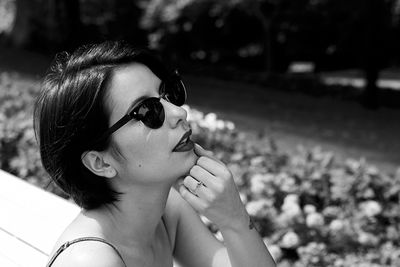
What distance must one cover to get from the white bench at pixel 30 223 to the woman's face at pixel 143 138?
734mm

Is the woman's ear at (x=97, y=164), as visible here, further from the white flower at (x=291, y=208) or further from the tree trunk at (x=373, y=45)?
the tree trunk at (x=373, y=45)

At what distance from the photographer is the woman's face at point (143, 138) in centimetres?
153

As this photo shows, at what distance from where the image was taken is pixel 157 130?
5.05 ft

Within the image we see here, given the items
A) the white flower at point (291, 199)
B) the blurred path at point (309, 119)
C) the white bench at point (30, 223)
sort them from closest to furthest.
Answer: the white bench at point (30, 223) < the white flower at point (291, 199) < the blurred path at point (309, 119)

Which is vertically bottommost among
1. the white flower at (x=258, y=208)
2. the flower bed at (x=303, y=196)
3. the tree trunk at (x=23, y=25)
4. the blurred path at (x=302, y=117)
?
the tree trunk at (x=23, y=25)

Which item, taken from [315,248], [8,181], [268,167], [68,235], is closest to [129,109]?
[68,235]

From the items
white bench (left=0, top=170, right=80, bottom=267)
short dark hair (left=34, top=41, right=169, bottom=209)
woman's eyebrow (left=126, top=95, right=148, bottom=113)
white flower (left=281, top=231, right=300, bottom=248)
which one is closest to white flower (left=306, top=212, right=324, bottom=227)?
white flower (left=281, top=231, right=300, bottom=248)

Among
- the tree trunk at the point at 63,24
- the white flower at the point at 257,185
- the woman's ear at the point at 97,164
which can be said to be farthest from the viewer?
the tree trunk at the point at 63,24

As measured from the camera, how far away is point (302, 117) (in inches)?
379

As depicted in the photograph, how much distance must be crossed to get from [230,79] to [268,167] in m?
9.98

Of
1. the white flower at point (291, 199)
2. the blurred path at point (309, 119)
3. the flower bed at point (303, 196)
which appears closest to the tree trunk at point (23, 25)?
the blurred path at point (309, 119)

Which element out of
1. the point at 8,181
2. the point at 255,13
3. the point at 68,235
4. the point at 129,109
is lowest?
the point at 255,13

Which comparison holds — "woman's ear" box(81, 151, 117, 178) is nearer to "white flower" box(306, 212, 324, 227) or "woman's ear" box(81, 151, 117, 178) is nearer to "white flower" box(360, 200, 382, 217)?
"white flower" box(306, 212, 324, 227)

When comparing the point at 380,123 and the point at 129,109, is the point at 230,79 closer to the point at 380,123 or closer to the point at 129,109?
the point at 380,123
